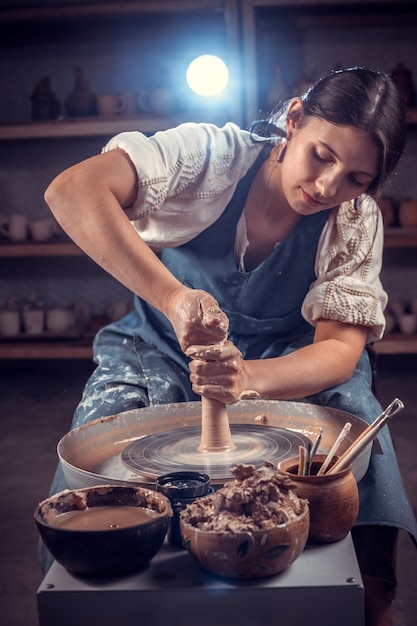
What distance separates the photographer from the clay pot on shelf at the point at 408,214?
3.94 m

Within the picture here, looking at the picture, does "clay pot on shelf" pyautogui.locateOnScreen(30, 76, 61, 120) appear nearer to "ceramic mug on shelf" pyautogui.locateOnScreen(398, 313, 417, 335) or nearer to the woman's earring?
"ceramic mug on shelf" pyautogui.locateOnScreen(398, 313, 417, 335)

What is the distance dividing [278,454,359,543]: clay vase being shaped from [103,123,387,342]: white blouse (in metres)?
0.71

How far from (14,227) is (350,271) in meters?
2.85

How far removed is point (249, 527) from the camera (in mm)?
853

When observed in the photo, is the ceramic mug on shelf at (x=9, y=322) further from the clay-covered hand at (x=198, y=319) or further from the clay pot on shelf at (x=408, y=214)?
the clay-covered hand at (x=198, y=319)

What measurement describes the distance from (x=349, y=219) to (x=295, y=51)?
2.81m

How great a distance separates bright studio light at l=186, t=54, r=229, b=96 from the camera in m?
3.88

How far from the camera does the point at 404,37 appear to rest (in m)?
4.18

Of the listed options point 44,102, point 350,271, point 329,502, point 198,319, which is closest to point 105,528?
point 329,502

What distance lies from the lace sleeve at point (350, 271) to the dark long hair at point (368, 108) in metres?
0.14

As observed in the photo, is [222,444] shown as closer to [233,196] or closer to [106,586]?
[106,586]

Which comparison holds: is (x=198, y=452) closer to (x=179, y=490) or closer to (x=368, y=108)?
(x=179, y=490)

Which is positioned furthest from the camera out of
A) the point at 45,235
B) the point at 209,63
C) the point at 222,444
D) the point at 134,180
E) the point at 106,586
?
the point at 45,235

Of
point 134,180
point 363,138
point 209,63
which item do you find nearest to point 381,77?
point 363,138
